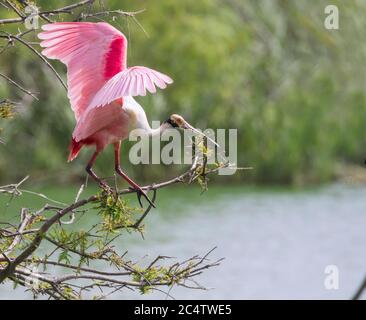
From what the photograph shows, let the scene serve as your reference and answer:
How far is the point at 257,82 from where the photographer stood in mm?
17375

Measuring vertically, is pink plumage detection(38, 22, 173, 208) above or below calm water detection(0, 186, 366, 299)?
above

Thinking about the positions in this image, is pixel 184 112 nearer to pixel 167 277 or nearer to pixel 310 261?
pixel 310 261

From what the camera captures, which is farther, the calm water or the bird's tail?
the calm water

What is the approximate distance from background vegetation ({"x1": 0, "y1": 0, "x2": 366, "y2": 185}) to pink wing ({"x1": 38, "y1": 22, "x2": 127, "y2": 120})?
10.9 m

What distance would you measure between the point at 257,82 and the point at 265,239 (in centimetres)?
422

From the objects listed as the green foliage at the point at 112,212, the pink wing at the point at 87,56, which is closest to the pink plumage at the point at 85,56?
the pink wing at the point at 87,56

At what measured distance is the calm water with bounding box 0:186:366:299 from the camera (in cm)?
1115

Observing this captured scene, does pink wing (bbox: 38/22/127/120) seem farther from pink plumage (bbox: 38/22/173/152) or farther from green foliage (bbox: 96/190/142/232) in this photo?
green foliage (bbox: 96/190/142/232)

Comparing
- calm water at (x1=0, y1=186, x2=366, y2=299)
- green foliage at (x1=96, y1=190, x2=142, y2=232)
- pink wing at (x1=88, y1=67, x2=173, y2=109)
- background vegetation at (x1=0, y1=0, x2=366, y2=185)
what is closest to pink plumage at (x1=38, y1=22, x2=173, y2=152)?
pink wing at (x1=88, y1=67, x2=173, y2=109)

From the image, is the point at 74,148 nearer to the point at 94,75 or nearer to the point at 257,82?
the point at 94,75

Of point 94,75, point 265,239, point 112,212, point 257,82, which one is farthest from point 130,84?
point 257,82

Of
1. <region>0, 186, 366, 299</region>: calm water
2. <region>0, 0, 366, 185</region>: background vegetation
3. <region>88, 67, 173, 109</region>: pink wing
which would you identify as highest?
<region>0, 0, 366, 185</region>: background vegetation

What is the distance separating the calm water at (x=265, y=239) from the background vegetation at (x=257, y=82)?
69 centimetres
